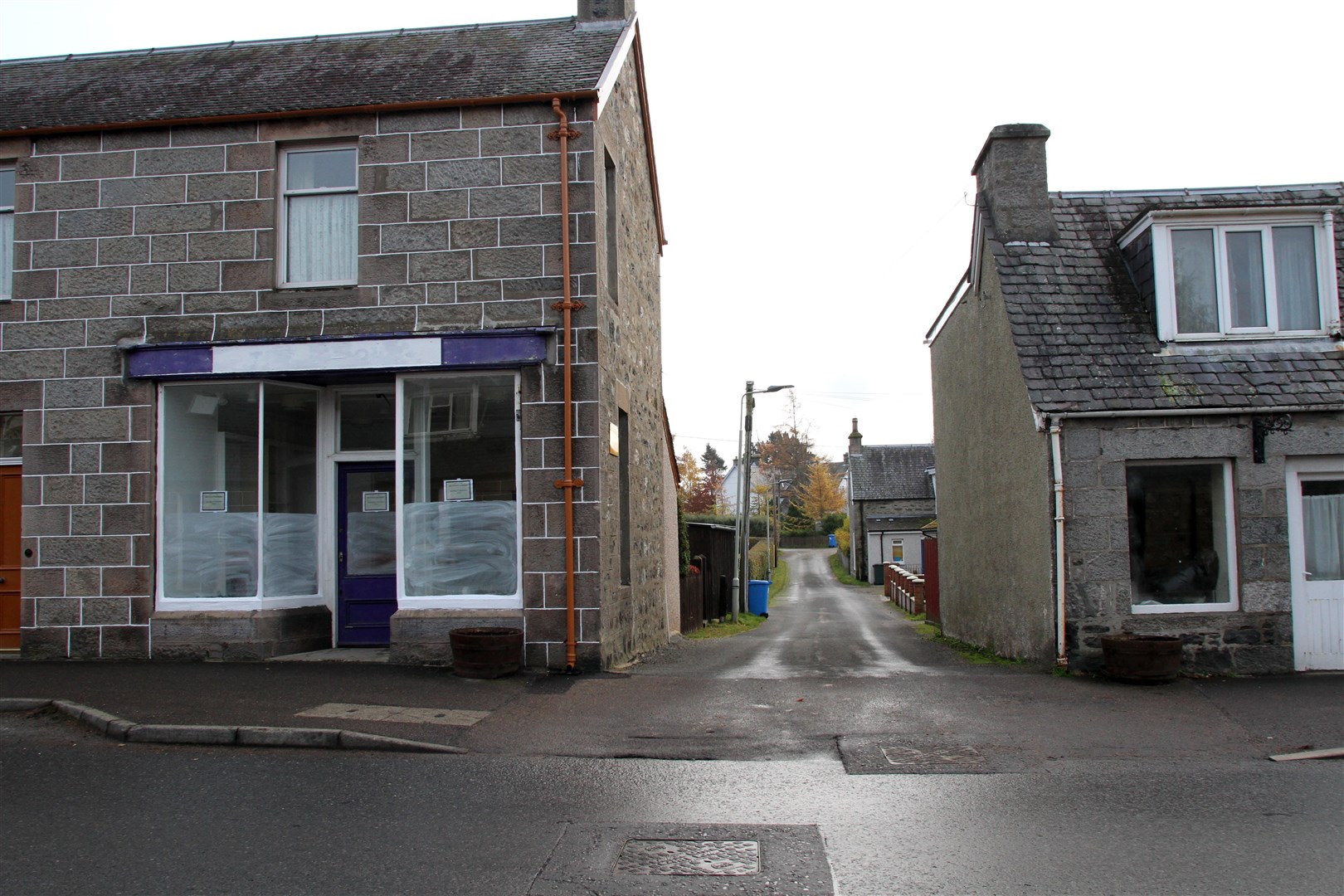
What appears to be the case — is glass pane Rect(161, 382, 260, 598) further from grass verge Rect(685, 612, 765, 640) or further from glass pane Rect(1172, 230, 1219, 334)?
grass verge Rect(685, 612, 765, 640)

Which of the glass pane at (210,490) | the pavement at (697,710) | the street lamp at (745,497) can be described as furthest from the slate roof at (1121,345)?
the street lamp at (745,497)

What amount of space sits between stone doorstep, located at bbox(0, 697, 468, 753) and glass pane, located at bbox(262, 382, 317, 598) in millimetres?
3661

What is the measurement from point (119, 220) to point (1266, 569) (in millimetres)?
13218

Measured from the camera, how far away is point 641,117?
49.0ft

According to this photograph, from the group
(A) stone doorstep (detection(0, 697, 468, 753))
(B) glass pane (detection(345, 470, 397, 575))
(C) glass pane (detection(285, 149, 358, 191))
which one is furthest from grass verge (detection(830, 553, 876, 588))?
(A) stone doorstep (detection(0, 697, 468, 753))

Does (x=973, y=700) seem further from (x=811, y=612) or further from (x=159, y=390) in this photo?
(x=811, y=612)

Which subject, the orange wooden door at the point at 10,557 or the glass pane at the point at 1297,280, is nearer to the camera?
the orange wooden door at the point at 10,557

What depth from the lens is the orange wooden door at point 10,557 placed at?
1172 centimetres

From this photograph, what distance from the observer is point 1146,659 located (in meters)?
10.1

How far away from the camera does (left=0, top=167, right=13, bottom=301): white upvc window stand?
11984 millimetres

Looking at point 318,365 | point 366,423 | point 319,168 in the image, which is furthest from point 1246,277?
point 319,168

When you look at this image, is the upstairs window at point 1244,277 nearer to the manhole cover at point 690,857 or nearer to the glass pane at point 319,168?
the manhole cover at point 690,857

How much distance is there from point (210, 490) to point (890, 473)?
51.6 metres

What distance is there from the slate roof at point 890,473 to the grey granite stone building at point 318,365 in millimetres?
47835
